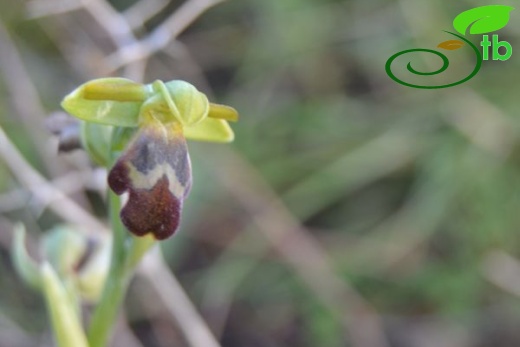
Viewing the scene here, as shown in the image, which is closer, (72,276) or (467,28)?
(72,276)

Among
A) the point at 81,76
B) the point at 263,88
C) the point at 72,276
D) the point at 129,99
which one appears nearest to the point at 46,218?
the point at 81,76

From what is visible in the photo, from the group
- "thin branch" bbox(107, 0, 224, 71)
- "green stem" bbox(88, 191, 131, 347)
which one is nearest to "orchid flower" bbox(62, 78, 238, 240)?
"green stem" bbox(88, 191, 131, 347)

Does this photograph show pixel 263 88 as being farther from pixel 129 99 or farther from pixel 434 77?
pixel 129 99

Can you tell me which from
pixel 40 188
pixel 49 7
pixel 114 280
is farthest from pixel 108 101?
pixel 49 7

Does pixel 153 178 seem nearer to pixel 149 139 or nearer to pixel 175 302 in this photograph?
pixel 149 139

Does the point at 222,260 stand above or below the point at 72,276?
below

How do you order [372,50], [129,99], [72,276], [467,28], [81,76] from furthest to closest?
1. [372,50]
2. [81,76]
3. [467,28]
4. [72,276]
5. [129,99]

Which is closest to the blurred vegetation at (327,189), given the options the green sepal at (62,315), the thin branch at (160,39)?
the thin branch at (160,39)
